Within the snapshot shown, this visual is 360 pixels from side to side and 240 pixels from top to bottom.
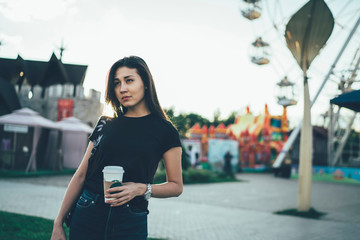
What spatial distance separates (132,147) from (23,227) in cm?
500

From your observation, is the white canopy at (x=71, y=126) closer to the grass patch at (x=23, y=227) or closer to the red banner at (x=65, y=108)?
the red banner at (x=65, y=108)

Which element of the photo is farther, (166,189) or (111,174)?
(166,189)

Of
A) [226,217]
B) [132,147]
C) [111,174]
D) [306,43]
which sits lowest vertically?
[226,217]

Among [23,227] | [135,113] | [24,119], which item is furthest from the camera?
[24,119]

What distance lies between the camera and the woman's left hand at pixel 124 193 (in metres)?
1.67

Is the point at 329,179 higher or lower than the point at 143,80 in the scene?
lower

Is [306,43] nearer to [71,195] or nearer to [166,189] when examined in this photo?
[166,189]

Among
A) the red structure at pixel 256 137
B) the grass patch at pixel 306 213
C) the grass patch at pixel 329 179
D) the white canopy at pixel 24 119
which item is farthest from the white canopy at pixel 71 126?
the grass patch at pixel 329 179

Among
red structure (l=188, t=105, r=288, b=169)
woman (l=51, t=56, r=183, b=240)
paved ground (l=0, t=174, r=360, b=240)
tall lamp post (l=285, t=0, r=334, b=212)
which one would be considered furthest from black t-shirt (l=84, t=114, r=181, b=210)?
red structure (l=188, t=105, r=288, b=169)

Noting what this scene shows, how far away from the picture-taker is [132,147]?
191 centimetres

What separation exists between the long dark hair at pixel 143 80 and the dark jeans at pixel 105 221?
569mm

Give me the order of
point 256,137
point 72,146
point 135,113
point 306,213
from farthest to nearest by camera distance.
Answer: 1. point 256,137
2. point 72,146
3. point 306,213
4. point 135,113

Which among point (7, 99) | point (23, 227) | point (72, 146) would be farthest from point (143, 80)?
point (7, 99)

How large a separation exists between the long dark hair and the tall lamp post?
7625mm
